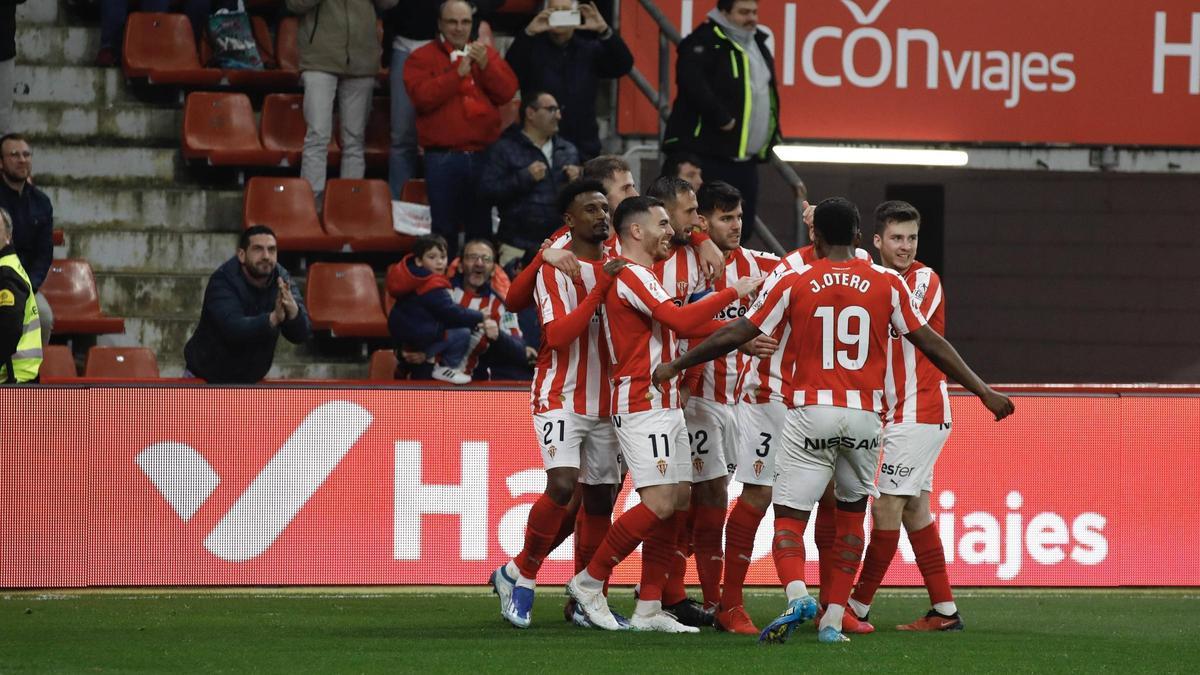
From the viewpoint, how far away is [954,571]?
413 inches

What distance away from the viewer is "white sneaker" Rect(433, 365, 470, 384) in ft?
36.3

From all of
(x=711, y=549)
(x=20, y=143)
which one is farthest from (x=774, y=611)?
(x=20, y=143)

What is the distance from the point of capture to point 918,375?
334 inches

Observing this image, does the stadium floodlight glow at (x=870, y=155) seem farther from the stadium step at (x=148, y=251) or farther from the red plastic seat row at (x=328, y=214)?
the stadium step at (x=148, y=251)

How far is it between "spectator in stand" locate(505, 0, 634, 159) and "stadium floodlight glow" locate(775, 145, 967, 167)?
1668 millimetres

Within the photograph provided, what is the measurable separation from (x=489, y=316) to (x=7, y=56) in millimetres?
4124

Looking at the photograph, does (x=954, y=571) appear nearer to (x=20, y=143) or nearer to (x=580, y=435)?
(x=580, y=435)

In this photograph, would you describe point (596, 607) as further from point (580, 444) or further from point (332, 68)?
point (332, 68)

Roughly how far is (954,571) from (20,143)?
20.5ft

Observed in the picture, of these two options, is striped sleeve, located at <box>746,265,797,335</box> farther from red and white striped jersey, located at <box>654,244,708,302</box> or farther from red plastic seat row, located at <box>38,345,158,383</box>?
red plastic seat row, located at <box>38,345,158,383</box>

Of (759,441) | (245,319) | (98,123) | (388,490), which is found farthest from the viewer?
(98,123)

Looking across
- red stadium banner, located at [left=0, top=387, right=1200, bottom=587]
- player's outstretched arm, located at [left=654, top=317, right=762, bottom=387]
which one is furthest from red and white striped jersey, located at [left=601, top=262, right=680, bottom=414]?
red stadium banner, located at [left=0, top=387, right=1200, bottom=587]

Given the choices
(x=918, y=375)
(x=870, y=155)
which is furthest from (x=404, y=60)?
(x=918, y=375)

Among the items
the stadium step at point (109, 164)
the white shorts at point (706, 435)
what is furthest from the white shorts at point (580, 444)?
the stadium step at point (109, 164)
